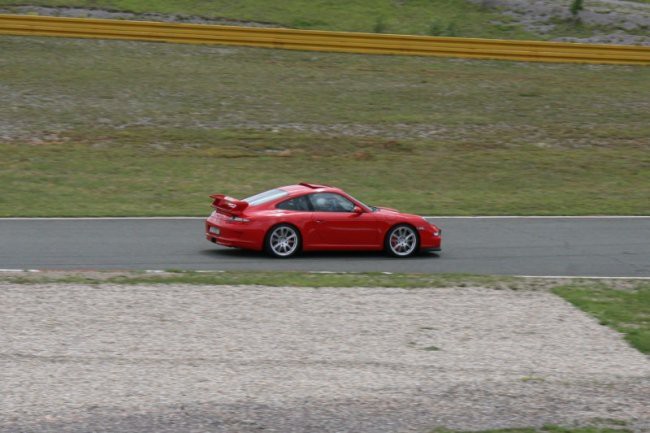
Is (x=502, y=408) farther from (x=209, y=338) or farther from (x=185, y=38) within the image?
(x=185, y=38)

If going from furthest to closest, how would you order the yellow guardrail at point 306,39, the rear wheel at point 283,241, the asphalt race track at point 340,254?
the yellow guardrail at point 306,39
the rear wheel at point 283,241
the asphalt race track at point 340,254

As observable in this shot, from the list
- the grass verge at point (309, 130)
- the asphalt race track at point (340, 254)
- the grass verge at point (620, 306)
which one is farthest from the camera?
the grass verge at point (309, 130)

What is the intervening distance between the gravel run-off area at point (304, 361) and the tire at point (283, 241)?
2.75 meters

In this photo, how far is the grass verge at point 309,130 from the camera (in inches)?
845

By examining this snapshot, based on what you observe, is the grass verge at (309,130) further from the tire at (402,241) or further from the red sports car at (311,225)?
the tire at (402,241)

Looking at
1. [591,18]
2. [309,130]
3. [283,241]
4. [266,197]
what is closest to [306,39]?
[309,130]

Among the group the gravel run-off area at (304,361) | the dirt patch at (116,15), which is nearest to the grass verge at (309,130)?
the dirt patch at (116,15)

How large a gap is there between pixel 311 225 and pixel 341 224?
486 millimetres

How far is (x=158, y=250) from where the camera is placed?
15797 mm

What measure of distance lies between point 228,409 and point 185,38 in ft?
83.2

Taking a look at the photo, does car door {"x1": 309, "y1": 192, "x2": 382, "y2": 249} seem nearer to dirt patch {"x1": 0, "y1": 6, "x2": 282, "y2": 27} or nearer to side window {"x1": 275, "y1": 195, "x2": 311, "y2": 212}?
side window {"x1": 275, "y1": 195, "x2": 311, "y2": 212}

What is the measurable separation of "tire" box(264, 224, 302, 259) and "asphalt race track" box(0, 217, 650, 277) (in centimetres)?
15

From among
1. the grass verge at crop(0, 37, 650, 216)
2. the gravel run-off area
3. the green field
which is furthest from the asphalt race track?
the green field

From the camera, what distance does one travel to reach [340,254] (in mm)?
16375
